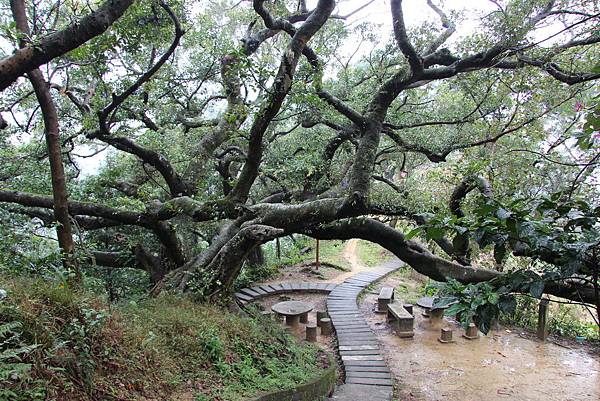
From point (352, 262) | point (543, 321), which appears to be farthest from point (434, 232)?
point (352, 262)

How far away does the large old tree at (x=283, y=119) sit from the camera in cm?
433

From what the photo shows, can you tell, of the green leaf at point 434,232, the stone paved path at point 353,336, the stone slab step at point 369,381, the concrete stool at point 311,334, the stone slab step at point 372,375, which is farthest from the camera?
the concrete stool at point 311,334

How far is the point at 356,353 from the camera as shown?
6.56 m

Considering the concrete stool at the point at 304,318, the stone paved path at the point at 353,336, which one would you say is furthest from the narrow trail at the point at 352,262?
the concrete stool at the point at 304,318

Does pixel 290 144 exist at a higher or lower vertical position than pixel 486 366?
higher

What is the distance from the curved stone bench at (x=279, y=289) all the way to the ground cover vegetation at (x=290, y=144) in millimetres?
2051

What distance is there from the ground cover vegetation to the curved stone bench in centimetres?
205

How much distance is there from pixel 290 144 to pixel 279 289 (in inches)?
163

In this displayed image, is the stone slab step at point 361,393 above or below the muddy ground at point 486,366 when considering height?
above

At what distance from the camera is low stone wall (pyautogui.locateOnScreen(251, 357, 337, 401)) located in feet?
11.4

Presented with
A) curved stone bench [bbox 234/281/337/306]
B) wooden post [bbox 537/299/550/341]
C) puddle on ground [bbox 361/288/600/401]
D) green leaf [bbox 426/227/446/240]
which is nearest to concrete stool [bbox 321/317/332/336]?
puddle on ground [bbox 361/288/600/401]

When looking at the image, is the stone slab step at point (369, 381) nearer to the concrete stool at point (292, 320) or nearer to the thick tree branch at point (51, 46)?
the concrete stool at point (292, 320)

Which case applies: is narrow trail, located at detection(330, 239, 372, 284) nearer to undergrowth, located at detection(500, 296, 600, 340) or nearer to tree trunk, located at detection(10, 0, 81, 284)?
undergrowth, located at detection(500, 296, 600, 340)

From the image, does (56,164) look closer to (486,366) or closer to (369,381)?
(369,381)
